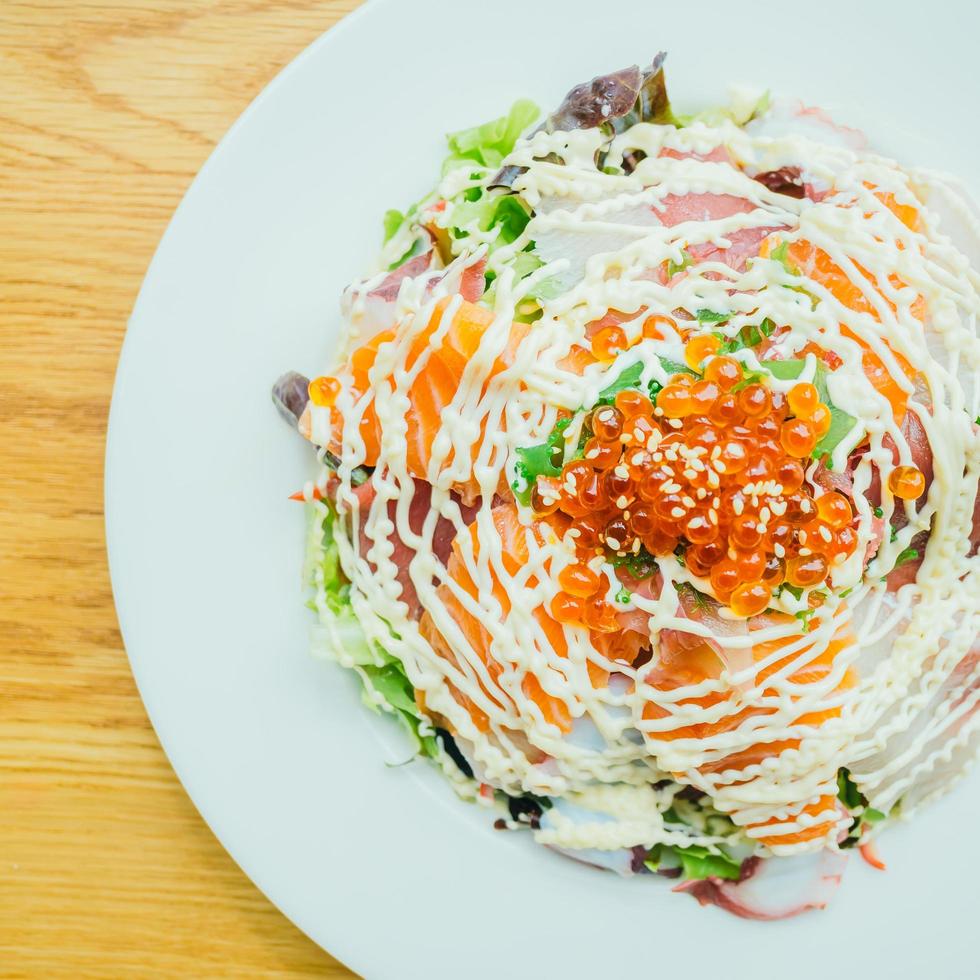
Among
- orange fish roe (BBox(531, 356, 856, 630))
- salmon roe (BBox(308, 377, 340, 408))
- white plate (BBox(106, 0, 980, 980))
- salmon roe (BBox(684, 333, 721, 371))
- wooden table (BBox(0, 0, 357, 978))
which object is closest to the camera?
orange fish roe (BBox(531, 356, 856, 630))

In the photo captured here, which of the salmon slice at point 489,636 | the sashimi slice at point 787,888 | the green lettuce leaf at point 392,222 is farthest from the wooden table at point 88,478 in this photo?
the sashimi slice at point 787,888

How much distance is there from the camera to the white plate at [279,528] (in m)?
2.12

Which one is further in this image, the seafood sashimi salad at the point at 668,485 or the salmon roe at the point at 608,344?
the salmon roe at the point at 608,344

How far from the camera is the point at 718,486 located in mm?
1684

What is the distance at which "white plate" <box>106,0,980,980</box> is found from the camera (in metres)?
2.12

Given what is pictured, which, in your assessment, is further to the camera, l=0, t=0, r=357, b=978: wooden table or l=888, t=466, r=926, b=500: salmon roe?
l=0, t=0, r=357, b=978: wooden table

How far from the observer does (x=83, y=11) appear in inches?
97.2

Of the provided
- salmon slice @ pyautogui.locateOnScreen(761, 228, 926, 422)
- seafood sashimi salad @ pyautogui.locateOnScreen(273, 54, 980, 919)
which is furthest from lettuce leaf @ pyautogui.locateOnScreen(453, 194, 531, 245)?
salmon slice @ pyautogui.locateOnScreen(761, 228, 926, 422)

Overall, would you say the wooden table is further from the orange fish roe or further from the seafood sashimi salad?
the orange fish roe

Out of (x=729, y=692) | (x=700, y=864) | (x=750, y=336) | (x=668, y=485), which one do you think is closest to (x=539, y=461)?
(x=668, y=485)

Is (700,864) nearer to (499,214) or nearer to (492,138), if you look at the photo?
(499,214)

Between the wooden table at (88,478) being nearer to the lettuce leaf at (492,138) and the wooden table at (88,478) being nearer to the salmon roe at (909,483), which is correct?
the lettuce leaf at (492,138)

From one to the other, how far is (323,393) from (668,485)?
785 mm

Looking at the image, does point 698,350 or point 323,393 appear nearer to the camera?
point 698,350
